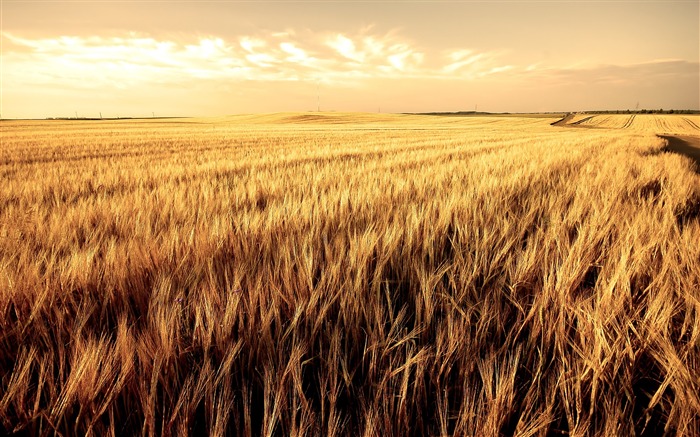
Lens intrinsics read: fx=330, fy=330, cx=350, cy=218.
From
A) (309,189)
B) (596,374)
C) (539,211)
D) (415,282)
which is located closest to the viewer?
(596,374)

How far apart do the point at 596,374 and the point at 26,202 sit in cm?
361

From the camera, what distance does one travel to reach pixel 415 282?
1.06 m

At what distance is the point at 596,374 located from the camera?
2.10ft

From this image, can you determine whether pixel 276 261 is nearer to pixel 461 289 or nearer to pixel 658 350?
pixel 461 289

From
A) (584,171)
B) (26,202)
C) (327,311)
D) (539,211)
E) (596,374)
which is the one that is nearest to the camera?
(596,374)

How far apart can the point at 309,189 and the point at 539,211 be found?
1752 mm

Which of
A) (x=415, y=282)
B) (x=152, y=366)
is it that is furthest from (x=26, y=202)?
(x=415, y=282)

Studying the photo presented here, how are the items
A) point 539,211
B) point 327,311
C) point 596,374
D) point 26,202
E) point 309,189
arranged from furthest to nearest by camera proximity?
point 309,189, point 26,202, point 539,211, point 327,311, point 596,374

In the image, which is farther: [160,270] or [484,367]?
[160,270]

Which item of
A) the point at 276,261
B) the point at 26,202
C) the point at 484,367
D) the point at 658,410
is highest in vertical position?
the point at 26,202

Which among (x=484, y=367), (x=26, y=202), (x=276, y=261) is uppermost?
(x=26, y=202)

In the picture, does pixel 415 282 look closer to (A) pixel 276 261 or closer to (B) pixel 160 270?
(A) pixel 276 261

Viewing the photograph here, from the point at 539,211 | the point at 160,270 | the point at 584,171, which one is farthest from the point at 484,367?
the point at 584,171

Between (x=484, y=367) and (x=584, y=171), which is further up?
(x=584, y=171)
